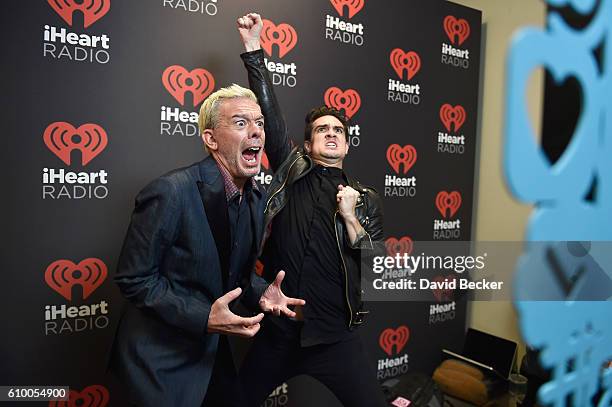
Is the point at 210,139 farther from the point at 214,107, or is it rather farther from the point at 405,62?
the point at 405,62

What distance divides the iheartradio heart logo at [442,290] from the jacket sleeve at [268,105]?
1830 millimetres

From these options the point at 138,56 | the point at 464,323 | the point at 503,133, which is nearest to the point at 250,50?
the point at 138,56

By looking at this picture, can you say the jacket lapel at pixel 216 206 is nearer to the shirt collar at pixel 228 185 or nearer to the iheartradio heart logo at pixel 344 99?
the shirt collar at pixel 228 185

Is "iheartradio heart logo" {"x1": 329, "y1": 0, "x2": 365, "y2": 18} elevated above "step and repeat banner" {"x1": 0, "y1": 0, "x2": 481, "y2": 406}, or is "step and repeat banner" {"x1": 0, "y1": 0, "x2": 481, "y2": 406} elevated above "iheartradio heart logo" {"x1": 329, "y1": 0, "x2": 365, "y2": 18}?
"iheartradio heart logo" {"x1": 329, "y1": 0, "x2": 365, "y2": 18}

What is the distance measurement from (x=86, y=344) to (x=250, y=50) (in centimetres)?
153

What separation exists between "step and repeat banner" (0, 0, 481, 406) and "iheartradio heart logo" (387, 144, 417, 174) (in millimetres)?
18

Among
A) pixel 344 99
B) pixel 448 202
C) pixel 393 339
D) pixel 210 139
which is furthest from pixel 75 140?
pixel 448 202

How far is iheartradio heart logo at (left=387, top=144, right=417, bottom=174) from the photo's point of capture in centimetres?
300

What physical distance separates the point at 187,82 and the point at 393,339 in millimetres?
2136

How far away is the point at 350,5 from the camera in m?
2.76

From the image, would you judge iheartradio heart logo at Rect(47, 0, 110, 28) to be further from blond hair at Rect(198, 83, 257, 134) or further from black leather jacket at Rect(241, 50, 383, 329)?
blond hair at Rect(198, 83, 257, 134)

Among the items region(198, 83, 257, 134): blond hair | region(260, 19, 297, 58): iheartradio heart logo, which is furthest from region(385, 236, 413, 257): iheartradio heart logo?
region(198, 83, 257, 134): blond hair

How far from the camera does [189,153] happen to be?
7.54ft

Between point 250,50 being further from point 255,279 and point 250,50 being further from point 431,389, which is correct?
point 431,389
